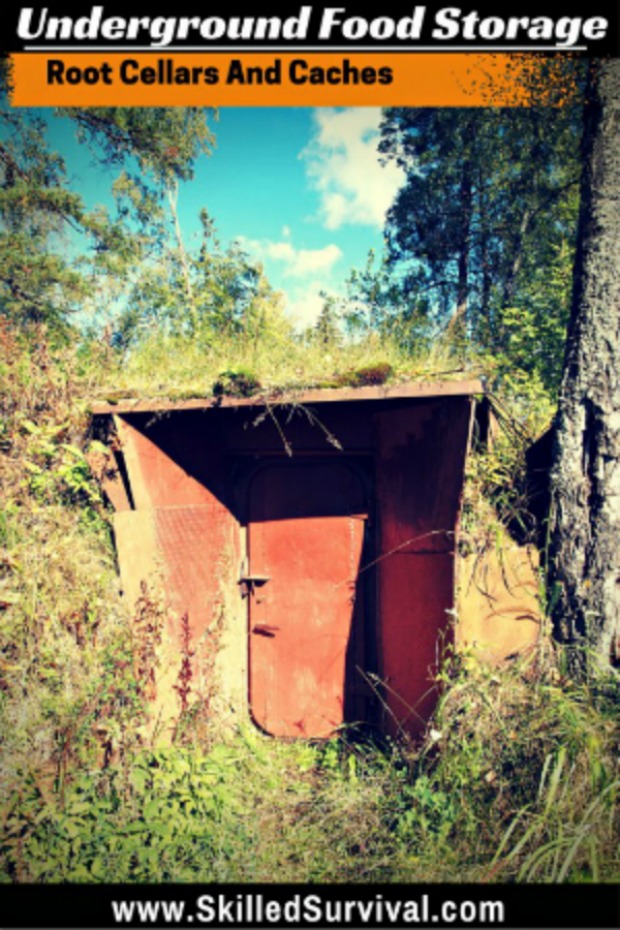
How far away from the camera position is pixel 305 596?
3.86m

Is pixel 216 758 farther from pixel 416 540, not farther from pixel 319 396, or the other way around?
pixel 319 396

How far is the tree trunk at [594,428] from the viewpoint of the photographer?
2723mm

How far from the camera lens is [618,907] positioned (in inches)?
83.1

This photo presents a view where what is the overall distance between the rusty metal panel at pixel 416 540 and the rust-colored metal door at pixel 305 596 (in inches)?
11.1

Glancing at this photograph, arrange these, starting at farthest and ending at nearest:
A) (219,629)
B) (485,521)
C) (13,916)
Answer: (219,629), (485,521), (13,916)

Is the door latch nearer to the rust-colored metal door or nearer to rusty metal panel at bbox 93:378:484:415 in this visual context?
the rust-colored metal door

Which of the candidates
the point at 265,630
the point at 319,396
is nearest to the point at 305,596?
the point at 265,630

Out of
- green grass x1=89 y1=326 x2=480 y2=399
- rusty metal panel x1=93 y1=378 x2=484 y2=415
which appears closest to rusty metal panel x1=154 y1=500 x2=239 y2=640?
rusty metal panel x1=93 y1=378 x2=484 y2=415

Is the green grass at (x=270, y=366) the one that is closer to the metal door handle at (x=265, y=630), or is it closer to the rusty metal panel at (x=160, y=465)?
the rusty metal panel at (x=160, y=465)

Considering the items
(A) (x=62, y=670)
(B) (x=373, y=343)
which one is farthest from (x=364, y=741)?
(B) (x=373, y=343)

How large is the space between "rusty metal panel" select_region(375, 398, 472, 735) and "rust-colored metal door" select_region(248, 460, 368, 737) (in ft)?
0.92

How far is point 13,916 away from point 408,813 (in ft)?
7.20

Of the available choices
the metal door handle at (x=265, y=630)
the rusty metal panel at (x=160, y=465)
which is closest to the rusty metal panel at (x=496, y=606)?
the metal door handle at (x=265, y=630)

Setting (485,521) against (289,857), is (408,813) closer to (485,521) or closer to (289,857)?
(289,857)
